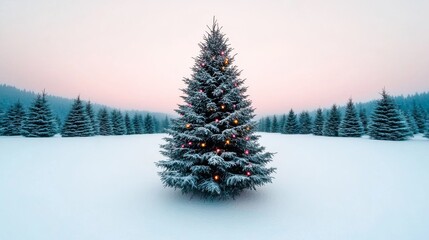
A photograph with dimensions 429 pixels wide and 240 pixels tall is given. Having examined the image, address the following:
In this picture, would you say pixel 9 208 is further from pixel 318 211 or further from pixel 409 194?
pixel 409 194

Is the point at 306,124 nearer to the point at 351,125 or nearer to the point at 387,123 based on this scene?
the point at 351,125

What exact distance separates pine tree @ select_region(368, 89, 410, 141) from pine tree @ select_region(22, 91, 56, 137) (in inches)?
1711

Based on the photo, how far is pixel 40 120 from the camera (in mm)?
31891

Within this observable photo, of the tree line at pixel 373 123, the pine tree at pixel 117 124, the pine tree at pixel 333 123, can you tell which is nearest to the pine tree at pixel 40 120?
the pine tree at pixel 117 124

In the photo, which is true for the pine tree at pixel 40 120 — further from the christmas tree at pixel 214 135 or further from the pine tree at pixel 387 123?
the pine tree at pixel 387 123

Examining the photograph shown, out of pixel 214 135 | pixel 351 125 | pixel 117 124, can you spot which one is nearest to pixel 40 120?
pixel 117 124

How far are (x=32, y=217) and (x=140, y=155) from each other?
29.7 feet

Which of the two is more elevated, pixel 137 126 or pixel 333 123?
pixel 333 123

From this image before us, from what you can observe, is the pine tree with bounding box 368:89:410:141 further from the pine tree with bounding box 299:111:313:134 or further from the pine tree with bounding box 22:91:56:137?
the pine tree with bounding box 22:91:56:137

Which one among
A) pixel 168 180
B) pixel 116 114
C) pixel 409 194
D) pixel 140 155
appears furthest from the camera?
pixel 116 114

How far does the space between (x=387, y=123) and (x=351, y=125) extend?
10.6 meters

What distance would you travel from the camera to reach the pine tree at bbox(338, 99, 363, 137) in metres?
35.5

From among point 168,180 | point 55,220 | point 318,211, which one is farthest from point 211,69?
point 55,220

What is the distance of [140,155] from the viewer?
15281 mm
